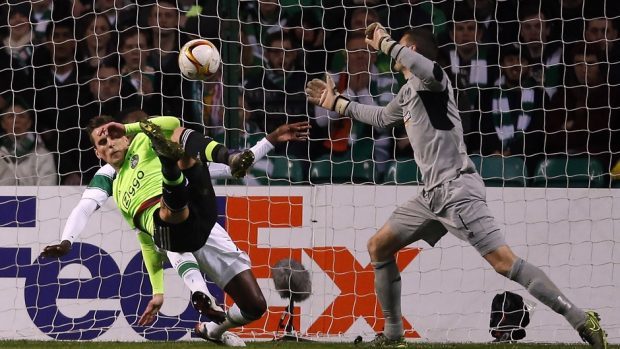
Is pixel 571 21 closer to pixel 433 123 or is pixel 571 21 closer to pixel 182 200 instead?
pixel 433 123

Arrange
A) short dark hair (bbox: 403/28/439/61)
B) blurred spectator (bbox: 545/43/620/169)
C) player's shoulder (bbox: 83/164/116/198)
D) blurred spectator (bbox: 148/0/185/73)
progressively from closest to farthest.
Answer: short dark hair (bbox: 403/28/439/61) → player's shoulder (bbox: 83/164/116/198) → blurred spectator (bbox: 545/43/620/169) → blurred spectator (bbox: 148/0/185/73)

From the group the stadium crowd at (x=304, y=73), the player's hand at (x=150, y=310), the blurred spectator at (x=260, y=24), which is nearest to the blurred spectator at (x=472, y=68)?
the stadium crowd at (x=304, y=73)

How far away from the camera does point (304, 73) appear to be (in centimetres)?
1063

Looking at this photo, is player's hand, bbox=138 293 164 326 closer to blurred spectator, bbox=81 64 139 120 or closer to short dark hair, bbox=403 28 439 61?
short dark hair, bbox=403 28 439 61

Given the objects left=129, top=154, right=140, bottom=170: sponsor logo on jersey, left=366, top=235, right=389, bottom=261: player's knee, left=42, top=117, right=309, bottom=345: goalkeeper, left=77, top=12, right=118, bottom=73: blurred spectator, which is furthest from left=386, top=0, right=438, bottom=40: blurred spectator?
left=129, top=154, right=140, bottom=170: sponsor logo on jersey

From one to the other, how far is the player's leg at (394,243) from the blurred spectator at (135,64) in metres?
3.13

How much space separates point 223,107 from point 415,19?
1819mm

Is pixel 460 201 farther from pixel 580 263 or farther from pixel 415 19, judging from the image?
pixel 415 19

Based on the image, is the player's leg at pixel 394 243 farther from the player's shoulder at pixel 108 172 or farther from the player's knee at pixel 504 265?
the player's shoulder at pixel 108 172

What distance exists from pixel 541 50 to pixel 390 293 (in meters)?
3.06

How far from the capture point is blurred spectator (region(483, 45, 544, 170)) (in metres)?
10.4

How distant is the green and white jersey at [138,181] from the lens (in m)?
8.62

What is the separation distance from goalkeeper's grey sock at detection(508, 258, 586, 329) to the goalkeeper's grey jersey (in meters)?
0.76

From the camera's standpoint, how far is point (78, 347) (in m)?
8.91
